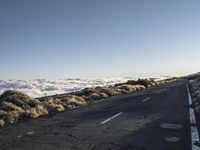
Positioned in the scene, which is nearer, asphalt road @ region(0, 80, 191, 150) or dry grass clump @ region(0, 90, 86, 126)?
asphalt road @ region(0, 80, 191, 150)

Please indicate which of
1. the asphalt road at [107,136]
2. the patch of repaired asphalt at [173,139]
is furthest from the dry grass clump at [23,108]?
the patch of repaired asphalt at [173,139]

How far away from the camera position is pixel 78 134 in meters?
9.45

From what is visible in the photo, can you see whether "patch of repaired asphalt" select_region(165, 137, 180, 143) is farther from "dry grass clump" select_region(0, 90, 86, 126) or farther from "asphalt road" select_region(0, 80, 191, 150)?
"dry grass clump" select_region(0, 90, 86, 126)

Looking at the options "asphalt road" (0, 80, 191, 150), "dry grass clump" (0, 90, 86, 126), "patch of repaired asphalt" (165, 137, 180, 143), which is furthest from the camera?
"dry grass clump" (0, 90, 86, 126)

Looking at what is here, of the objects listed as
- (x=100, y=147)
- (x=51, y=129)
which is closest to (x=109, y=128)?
(x=51, y=129)

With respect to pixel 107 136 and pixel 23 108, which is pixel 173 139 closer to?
Result: pixel 107 136

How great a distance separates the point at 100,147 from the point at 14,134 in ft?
12.6

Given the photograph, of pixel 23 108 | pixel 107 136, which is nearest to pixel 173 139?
pixel 107 136

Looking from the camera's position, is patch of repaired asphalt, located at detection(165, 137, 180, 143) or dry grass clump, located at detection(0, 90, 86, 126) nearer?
patch of repaired asphalt, located at detection(165, 137, 180, 143)

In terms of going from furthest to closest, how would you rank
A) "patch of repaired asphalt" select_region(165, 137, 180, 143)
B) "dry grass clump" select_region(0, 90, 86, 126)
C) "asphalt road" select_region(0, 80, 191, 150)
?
"dry grass clump" select_region(0, 90, 86, 126) → "patch of repaired asphalt" select_region(165, 137, 180, 143) → "asphalt road" select_region(0, 80, 191, 150)

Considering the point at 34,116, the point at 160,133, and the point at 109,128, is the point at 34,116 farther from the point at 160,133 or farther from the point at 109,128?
the point at 160,133

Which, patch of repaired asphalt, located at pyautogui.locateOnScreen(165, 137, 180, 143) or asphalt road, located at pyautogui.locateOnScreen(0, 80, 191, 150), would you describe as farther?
patch of repaired asphalt, located at pyautogui.locateOnScreen(165, 137, 180, 143)

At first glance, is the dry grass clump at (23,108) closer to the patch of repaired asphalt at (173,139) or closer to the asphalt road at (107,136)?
the asphalt road at (107,136)

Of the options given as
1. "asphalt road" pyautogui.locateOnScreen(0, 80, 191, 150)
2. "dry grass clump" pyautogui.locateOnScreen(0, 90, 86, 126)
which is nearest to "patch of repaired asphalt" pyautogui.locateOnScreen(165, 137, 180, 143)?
"asphalt road" pyautogui.locateOnScreen(0, 80, 191, 150)
